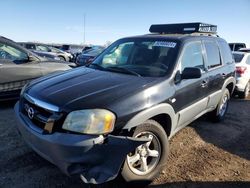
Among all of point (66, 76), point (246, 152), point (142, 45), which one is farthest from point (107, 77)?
point (246, 152)

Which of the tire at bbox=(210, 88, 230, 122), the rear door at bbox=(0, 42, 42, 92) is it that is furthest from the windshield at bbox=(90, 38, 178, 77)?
the rear door at bbox=(0, 42, 42, 92)

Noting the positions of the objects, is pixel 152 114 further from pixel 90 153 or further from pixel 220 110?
pixel 220 110

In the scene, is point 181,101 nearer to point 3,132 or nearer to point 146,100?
point 146,100

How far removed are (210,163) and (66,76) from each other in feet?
7.72

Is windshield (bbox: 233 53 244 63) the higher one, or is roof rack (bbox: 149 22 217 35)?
roof rack (bbox: 149 22 217 35)

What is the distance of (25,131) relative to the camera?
329 centimetres

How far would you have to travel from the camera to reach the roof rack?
5.46 metres

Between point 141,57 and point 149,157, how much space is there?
1543 millimetres

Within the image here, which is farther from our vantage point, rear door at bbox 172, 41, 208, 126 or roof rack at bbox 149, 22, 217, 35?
roof rack at bbox 149, 22, 217, 35

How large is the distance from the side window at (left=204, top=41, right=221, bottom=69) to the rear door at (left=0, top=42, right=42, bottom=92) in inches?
148

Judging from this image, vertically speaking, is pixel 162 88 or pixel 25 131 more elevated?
pixel 162 88

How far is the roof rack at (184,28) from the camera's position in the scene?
5.46 metres

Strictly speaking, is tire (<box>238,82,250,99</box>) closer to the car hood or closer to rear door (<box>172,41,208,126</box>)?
rear door (<box>172,41,208,126</box>)

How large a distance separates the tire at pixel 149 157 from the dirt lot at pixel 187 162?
0.19 meters
